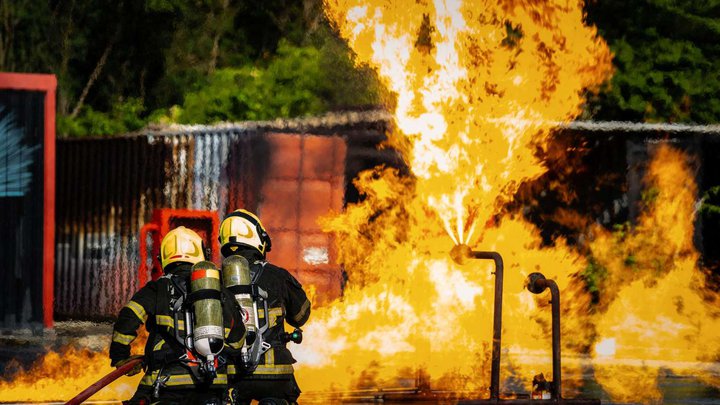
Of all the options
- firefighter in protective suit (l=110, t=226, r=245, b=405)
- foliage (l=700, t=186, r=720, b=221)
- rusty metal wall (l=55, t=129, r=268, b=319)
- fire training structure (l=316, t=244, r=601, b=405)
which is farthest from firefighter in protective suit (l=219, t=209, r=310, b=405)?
foliage (l=700, t=186, r=720, b=221)

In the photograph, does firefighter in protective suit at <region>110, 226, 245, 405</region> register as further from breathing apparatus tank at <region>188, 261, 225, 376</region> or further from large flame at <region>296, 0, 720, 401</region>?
large flame at <region>296, 0, 720, 401</region>

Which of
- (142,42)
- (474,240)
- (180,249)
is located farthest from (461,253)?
(142,42)

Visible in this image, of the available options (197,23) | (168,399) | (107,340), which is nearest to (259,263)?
(168,399)

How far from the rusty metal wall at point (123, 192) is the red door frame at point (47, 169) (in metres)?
2.58

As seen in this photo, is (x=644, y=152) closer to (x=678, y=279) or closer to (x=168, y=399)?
(x=678, y=279)

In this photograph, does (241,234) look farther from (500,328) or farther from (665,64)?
(665,64)

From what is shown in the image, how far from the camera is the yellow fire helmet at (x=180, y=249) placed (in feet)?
28.2

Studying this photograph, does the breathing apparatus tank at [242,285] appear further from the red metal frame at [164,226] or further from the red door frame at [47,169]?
the red door frame at [47,169]

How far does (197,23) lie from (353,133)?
67.9ft

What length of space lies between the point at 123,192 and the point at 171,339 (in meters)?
14.9

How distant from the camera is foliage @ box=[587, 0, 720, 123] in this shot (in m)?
28.4

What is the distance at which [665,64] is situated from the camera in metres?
28.9

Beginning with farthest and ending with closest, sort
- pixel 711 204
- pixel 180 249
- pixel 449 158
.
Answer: pixel 711 204 < pixel 449 158 < pixel 180 249

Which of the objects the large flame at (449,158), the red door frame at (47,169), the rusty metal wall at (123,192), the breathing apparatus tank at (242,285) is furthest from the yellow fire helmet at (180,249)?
the rusty metal wall at (123,192)
